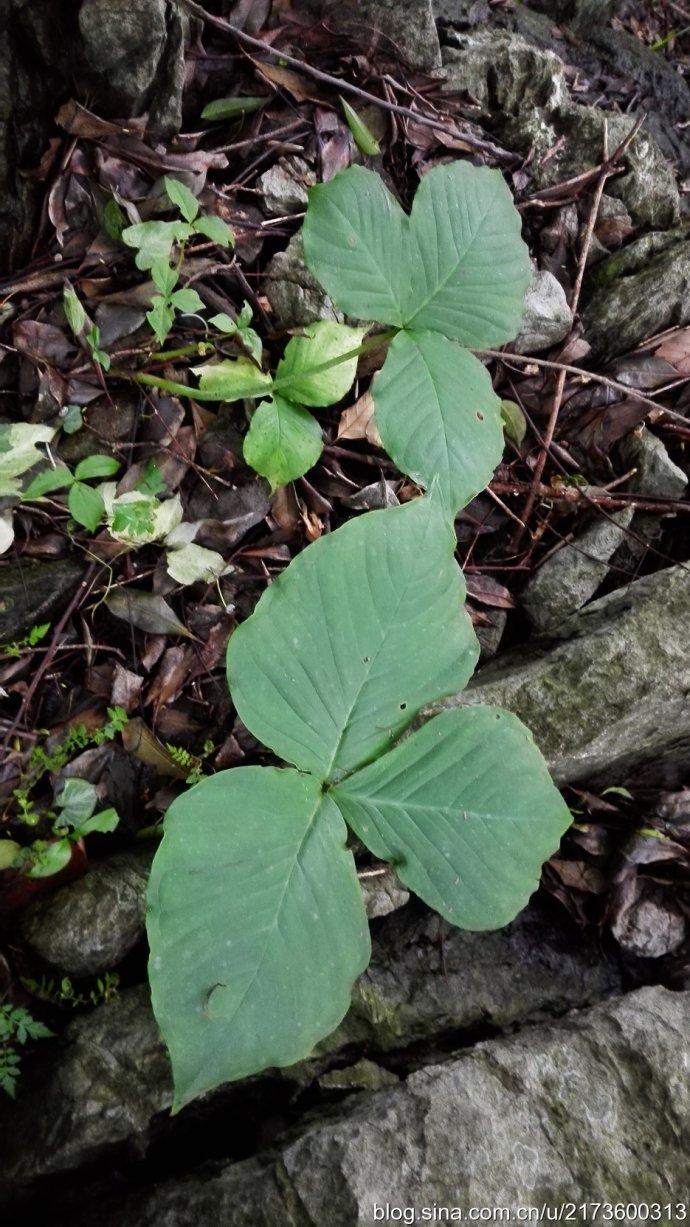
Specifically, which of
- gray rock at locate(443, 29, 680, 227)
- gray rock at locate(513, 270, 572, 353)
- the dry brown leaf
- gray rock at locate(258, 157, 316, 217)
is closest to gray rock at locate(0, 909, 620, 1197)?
the dry brown leaf

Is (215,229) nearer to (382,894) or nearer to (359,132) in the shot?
(359,132)

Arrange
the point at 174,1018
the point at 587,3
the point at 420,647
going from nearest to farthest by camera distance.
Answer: the point at 174,1018 < the point at 420,647 < the point at 587,3

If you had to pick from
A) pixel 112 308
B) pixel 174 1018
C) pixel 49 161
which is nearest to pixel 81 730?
pixel 174 1018

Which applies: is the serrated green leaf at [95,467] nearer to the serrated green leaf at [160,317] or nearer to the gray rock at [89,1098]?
the serrated green leaf at [160,317]

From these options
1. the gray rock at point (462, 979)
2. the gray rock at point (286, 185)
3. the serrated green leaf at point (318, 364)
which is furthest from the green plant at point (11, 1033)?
the gray rock at point (286, 185)

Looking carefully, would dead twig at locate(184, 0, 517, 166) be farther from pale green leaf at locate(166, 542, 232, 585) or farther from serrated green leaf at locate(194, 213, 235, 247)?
pale green leaf at locate(166, 542, 232, 585)

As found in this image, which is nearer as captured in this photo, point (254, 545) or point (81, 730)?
A: point (81, 730)

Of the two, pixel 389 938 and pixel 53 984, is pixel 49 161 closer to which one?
pixel 53 984
